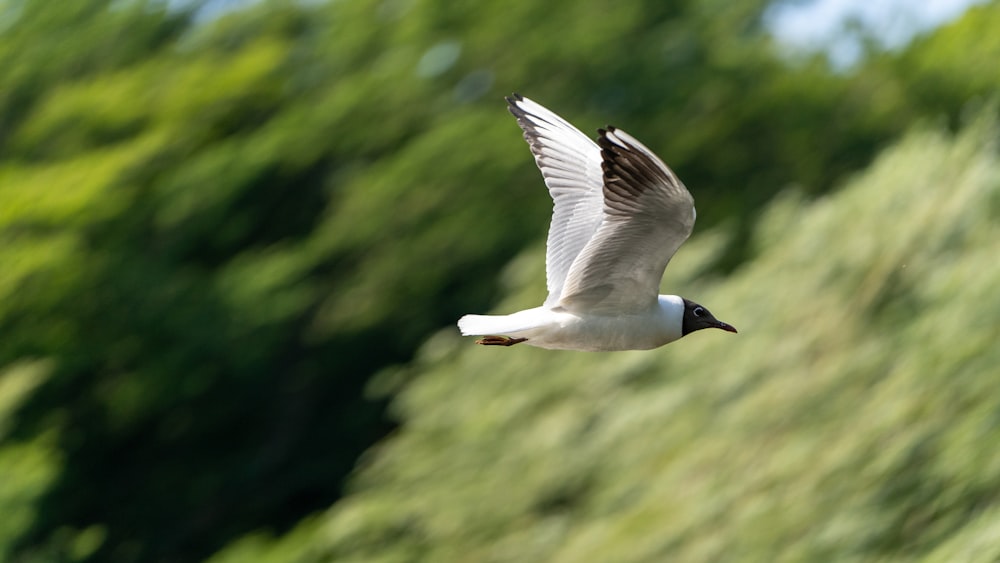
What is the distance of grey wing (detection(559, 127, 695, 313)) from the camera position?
3609 mm

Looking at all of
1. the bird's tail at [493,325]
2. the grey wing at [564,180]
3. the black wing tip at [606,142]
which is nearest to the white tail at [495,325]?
the bird's tail at [493,325]

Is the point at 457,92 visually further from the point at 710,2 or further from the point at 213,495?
the point at 213,495

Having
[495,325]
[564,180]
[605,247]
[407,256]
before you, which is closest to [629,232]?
[605,247]

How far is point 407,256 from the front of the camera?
9945 millimetres

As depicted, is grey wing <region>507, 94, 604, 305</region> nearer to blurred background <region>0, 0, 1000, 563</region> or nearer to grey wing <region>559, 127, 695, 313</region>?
grey wing <region>559, 127, 695, 313</region>

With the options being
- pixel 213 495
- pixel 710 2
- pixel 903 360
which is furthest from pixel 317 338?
pixel 903 360

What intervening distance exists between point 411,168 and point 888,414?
13.8 feet

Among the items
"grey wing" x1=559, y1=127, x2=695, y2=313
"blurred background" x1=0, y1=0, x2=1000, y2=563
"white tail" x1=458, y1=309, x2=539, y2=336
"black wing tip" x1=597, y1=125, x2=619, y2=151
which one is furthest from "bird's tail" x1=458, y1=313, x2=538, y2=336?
"blurred background" x1=0, y1=0, x2=1000, y2=563

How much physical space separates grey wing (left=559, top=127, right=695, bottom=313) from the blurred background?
3203mm

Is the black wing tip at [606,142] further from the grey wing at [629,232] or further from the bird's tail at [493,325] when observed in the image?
the bird's tail at [493,325]

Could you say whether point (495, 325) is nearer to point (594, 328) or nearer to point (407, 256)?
point (594, 328)

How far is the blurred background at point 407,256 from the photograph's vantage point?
7.58 m

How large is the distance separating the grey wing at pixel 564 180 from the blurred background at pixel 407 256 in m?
2.84

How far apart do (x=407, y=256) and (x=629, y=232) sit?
6.23 metres
